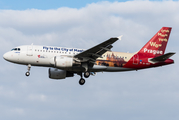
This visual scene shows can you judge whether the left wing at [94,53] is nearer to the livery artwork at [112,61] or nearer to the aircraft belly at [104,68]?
the aircraft belly at [104,68]

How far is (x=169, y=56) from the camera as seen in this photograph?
44969 mm

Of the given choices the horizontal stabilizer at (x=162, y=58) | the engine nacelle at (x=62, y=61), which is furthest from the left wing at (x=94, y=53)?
the horizontal stabilizer at (x=162, y=58)

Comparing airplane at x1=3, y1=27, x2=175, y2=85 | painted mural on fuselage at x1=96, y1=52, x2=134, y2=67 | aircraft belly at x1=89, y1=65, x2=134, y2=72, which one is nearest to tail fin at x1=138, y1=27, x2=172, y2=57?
airplane at x1=3, y1=27, x2=175, y2=85

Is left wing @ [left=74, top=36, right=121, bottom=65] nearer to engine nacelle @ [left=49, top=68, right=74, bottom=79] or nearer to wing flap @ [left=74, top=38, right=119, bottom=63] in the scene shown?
wing flap @ [left=74, top=38, right=119, bottom=63]

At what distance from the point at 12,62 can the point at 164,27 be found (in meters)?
A: 22.8

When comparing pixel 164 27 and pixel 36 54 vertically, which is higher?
pixel 164 27

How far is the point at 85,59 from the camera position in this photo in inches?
1732

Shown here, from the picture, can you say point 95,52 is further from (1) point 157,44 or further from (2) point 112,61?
(1) point 157,44

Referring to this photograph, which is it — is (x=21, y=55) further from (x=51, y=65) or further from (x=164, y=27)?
(x=164, y=27)

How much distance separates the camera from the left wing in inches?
1620

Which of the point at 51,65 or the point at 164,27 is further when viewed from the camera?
the point at 164,27

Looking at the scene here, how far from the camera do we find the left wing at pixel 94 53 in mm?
41156

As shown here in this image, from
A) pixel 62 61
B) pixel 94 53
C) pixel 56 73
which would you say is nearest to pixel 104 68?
pixel 94 53

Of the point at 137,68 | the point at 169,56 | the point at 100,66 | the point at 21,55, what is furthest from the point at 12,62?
the point at 169,56
